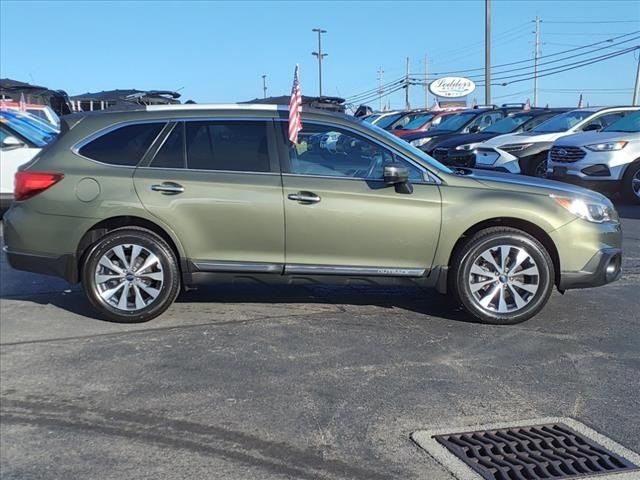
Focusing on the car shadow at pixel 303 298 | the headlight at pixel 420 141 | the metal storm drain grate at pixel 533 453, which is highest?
the headlight at pixel 420 141

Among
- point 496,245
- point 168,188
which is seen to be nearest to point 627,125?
point 496,245

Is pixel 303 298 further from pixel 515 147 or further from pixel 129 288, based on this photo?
pixel 515 147

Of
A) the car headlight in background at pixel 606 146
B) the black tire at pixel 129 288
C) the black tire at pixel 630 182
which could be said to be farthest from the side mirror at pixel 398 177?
the black tire at pixel 630 182

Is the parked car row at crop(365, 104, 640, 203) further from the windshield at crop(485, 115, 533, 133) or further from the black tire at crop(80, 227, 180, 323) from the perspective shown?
the black tire at crop(80, 227, 180, 323)

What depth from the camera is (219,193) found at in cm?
528

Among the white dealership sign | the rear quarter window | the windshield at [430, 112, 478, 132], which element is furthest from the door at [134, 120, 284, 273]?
the white dealership sign

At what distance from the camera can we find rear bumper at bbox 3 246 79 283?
211 inches

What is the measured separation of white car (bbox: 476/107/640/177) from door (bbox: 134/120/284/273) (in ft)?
26.8

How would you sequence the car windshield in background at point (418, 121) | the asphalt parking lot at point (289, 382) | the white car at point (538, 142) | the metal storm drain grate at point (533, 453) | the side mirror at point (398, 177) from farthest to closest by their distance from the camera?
the car windshield in background at point (418, 121) < the white car at point (538, 142) < the side mirror at point (398, 177) < the asphalt parking lot at point (289, 382) < the metal storm drain grate at point (533, 453)

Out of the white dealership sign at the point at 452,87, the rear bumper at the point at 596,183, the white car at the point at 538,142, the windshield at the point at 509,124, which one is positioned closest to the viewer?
the rear bumper at the point at 596,183

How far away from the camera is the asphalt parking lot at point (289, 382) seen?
3357 millimetres

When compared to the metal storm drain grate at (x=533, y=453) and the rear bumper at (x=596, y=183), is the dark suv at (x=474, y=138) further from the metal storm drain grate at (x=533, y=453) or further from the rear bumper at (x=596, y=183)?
the metal storm drain grate at (x=533, y=453)

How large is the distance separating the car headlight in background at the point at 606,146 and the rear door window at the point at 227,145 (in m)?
7.84

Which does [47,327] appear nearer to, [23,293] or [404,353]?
[23,293]
